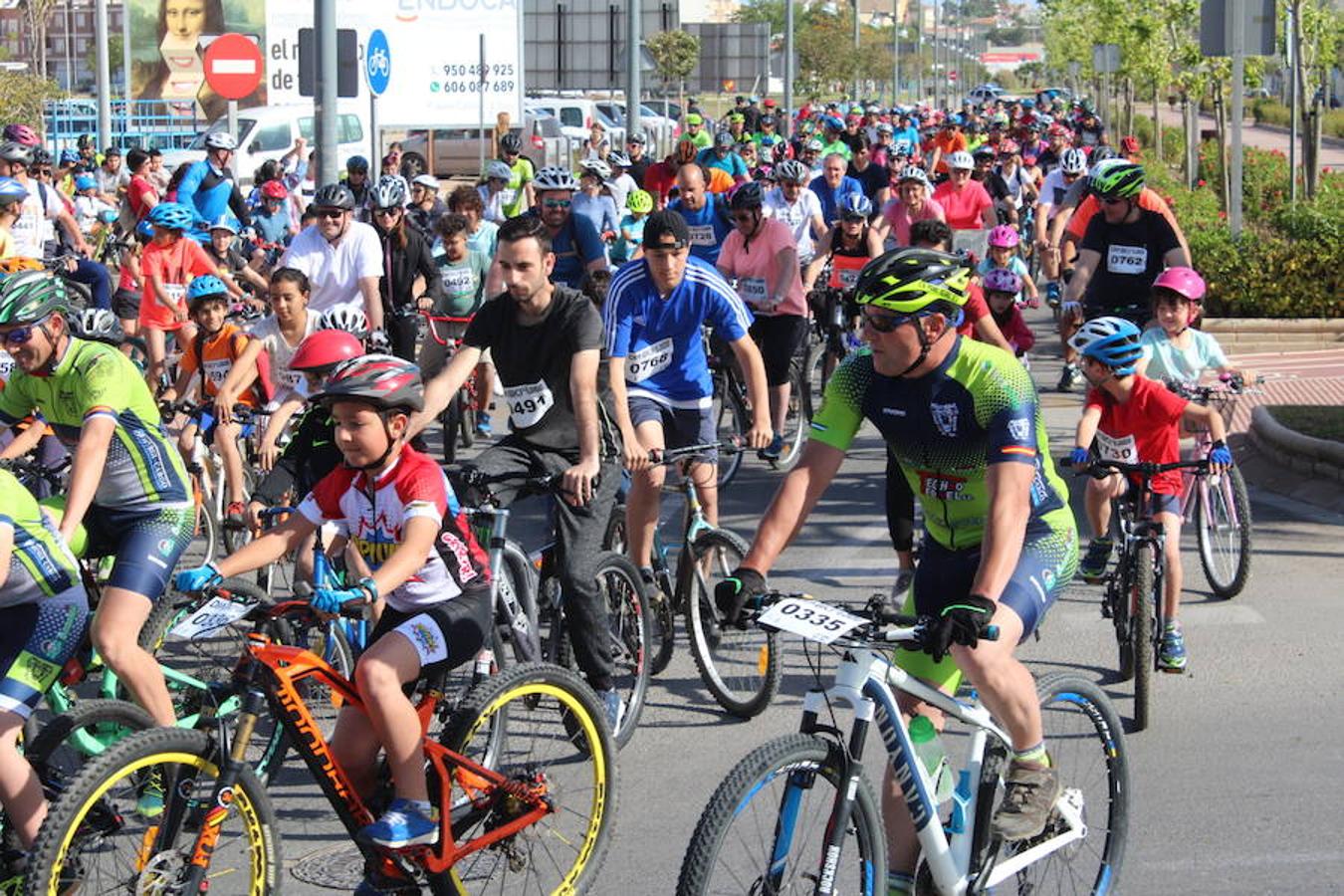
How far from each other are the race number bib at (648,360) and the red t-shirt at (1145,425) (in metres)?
1.93

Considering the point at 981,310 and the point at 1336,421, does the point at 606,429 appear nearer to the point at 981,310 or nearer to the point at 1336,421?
the point at 981,310

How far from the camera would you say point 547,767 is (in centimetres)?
593

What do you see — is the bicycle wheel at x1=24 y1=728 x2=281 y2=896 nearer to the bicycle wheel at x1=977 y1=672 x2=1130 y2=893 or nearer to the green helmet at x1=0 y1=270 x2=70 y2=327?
the green helmet at x1=0 y1=270 x2=70 y2=327

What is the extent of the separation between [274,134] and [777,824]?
31.5 metres

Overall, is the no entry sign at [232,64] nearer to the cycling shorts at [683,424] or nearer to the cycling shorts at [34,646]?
the cycling shorts at [683,424]

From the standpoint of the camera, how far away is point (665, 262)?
9.12 m

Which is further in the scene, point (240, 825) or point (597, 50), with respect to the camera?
point (597, 50)

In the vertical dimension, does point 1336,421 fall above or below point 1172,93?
below

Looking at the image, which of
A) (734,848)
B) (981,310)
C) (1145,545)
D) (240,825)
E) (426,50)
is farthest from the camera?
(426,50)

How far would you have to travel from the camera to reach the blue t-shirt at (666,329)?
9188 millimetres

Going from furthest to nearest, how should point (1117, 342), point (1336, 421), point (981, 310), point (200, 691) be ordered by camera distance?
point (1336, 421), point (981, 310), point (1117, 342), point (200, 691)

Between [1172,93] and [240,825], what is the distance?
5890 centimetres

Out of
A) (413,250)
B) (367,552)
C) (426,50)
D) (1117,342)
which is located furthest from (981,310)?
(426,50)

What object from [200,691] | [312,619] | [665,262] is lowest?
[200,691]
